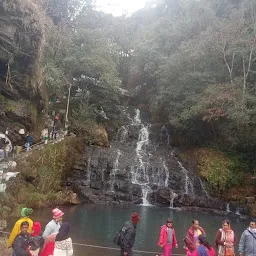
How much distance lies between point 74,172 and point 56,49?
13.5m

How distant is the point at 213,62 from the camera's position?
28.1 metres

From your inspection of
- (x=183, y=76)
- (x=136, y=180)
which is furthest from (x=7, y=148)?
(x=183, y=76)

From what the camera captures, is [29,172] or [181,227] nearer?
[181,227]

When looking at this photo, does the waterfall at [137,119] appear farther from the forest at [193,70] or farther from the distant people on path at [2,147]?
the distant people on path at [2,147]

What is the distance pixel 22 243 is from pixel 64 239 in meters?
0.69

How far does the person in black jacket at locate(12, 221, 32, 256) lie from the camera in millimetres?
5227

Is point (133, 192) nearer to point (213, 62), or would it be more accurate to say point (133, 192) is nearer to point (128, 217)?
point (128, 217)

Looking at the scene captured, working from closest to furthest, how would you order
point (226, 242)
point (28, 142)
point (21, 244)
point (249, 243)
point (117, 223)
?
point (21, 244) < point (249, 243) < point (226, 242) < point (117, 223) < point (28, 142)

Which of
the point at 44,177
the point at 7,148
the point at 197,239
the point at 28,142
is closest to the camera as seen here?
the point at 197,239

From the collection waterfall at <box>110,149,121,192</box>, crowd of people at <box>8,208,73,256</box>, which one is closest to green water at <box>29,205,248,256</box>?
waterfall at <box>110,149,121,192</box>

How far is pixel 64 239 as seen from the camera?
18.2 ft

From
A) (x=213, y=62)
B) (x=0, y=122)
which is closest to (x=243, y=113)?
(x=213, y=62)

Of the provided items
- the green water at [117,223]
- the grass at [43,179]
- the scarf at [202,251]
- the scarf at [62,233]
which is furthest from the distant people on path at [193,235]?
the grass at [43,179]

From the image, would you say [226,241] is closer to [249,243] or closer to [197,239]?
[249,243]
